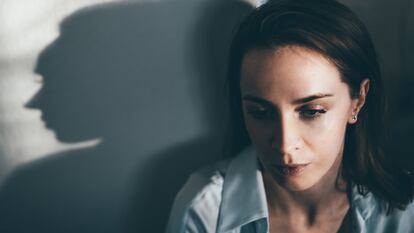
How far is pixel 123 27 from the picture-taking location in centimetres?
105

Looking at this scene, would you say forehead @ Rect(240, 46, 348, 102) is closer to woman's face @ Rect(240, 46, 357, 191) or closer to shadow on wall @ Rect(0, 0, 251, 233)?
woman's face @ Rect(240, 46, 357, 191)

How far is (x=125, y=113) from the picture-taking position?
1.11 metres

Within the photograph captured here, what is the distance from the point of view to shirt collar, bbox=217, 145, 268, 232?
1.07 metres

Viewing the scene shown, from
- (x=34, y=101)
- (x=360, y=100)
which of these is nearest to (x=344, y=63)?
(x=360, y=100)

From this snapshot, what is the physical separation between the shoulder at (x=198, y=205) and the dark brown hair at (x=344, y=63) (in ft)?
0.42

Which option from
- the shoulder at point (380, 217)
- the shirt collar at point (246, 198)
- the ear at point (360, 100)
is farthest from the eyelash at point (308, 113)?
the shoulder at point (380, 217)

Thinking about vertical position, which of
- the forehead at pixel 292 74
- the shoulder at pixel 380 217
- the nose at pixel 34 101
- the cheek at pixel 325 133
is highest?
the nose at pixel 34 101

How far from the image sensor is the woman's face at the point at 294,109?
882 mm

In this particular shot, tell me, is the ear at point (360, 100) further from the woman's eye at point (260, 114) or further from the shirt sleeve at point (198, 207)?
the shirt sleeve at point (198, 207)

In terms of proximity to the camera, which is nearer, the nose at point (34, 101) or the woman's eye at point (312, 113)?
the woman's eye at point (312, 113)

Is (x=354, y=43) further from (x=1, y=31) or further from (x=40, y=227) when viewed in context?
(x=40, y=227)

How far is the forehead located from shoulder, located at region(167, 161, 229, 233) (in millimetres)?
276

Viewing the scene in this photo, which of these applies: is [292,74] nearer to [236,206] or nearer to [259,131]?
[259,131]

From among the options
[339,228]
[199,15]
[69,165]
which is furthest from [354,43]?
[69,165]
